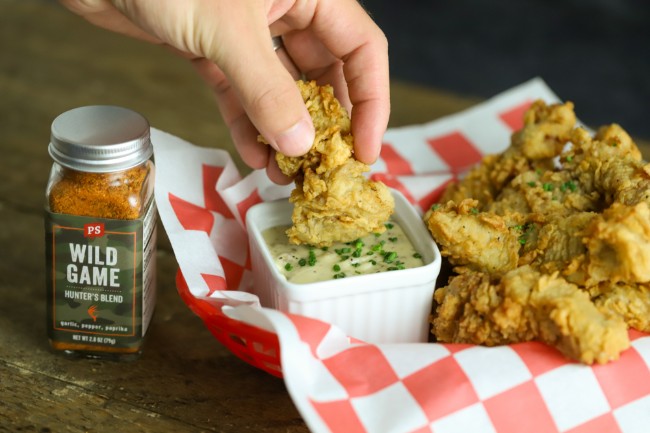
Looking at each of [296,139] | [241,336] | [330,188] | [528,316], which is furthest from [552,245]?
[241,336]

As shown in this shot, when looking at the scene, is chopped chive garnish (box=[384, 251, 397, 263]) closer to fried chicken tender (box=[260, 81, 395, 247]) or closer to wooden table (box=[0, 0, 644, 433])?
fried chicken tender (box=[260, 81, 395, 247])

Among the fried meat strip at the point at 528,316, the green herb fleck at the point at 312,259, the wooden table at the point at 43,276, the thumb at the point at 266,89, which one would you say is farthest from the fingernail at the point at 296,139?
the wooden table at the point at 43,276

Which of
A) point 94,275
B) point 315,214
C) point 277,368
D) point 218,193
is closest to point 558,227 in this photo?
point 315,214

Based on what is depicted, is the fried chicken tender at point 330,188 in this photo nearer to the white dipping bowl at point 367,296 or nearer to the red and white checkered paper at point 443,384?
the white dipping bowl at point 367,296

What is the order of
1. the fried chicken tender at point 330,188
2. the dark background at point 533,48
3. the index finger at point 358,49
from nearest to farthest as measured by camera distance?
the fried chicken tender at point 330,188, the index finger at point 358,49, the dark background at point 533,48

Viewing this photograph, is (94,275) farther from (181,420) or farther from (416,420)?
(416,420)

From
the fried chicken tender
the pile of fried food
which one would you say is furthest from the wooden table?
the pile of fried food

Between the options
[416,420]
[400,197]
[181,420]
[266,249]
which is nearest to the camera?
[416,420]
